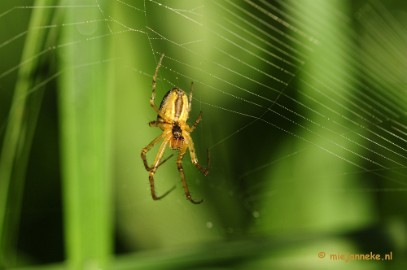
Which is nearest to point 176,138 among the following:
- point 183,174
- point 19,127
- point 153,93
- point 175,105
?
point 183,174

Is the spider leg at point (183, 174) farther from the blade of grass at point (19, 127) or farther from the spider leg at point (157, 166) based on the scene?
the blade of grass at point (19, 127)

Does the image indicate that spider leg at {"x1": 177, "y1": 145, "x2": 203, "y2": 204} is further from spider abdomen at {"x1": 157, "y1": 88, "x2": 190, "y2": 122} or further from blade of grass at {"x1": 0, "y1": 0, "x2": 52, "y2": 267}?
blade of grass at {"x1": 0, "y1": 0, "x2": 52, "y2": 267}

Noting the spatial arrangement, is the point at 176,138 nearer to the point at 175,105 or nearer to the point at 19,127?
the point at 175,105

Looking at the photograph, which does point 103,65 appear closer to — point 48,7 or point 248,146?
point 48,7

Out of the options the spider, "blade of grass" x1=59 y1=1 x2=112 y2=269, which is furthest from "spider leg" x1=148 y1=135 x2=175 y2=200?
"blade of grass" x1=59 y1=1 x2=112 y2=269

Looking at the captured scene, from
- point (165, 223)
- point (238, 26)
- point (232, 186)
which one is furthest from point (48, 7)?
point (232, 186)

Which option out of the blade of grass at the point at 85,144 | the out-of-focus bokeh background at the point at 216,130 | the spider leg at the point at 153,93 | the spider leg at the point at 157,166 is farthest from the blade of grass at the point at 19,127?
the spider leg at the point at 157,166
